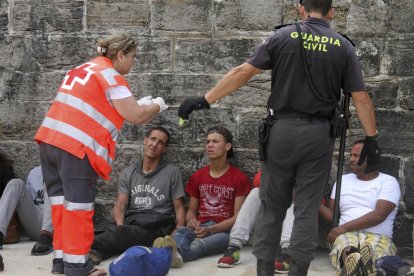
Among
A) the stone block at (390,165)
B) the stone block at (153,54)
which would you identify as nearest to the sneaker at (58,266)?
the stone block at (153,54)

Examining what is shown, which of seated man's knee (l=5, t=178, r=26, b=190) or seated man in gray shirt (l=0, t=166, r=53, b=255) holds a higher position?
seated man's knee (l=5, t=178, r=26, b=190)

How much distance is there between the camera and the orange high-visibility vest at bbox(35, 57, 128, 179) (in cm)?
494

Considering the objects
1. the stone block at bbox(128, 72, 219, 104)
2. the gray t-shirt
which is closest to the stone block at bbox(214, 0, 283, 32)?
the stone block at bbox(128, 72, 219, 104)

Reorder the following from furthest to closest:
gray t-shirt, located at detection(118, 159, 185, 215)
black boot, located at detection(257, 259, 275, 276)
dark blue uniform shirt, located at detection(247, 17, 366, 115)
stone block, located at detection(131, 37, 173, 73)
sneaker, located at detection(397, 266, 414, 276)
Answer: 1. stone block, located at detection(131, 37, 173, 73)
2. gray t-shirt, located at detection(118, 159, 185, 215)
3. sneaker, located at detection(397, 266, 414, 276)
4. black boot, located at detection(257, 259, 275, 276)
5. dark blue uniform shirt, located at detection(247, 17, 366, 115)

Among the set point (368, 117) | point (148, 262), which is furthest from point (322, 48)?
point (148, 262)

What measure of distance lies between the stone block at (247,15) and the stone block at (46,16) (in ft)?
3.98

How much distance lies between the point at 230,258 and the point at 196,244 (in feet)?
1.10

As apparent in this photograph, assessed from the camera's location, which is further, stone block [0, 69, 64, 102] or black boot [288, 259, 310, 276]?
stone block [0, 69, 64, 102]

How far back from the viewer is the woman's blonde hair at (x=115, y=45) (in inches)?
201

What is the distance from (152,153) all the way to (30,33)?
1.53 meters

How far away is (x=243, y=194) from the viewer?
618 centimetres

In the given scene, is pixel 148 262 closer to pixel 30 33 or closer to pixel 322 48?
pixel 322 48

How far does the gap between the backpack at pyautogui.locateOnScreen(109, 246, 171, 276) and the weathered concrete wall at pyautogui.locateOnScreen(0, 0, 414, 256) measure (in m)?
1.48

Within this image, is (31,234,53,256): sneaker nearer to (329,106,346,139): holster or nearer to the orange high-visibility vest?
the orange high-visibility vest
